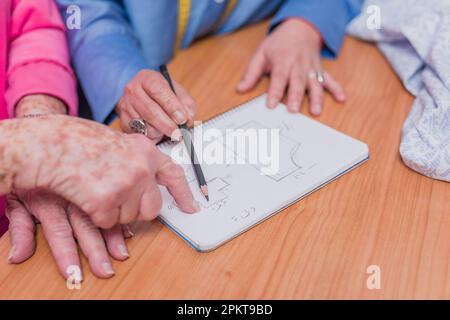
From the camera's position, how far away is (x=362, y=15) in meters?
1.11

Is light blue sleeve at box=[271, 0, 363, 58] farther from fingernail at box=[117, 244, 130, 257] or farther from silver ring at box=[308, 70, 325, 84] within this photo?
fingernail at box=[117, 244, 130, 257]

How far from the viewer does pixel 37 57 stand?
0.89 metres

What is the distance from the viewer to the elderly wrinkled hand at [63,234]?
0.59 metres

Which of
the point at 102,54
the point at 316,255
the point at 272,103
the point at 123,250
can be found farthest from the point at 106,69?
the point at 316,255

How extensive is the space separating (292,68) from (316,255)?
46cm

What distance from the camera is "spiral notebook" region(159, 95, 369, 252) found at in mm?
631

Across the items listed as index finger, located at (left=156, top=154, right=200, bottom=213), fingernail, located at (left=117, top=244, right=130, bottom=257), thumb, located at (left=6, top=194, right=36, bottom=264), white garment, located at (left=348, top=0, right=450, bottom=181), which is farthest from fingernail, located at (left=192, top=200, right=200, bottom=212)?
white garment, located at (left=348, top=0, right=450, bottom=181)

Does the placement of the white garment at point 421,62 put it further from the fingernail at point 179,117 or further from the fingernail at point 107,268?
the fingernail at point 107,268

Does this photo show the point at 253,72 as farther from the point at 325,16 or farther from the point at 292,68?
the point at 325,16
